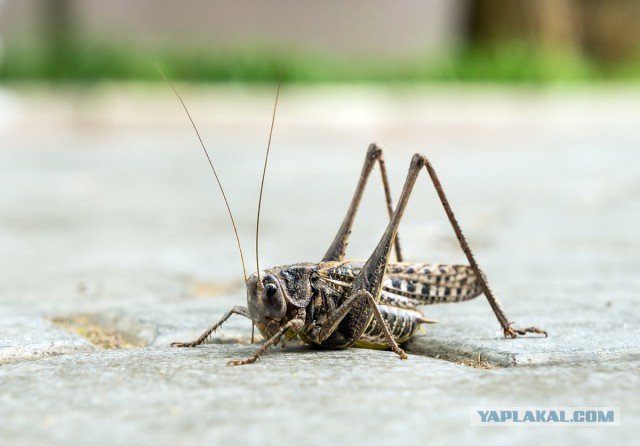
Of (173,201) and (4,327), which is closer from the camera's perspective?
(4,327)

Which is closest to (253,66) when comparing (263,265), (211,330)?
(263,265)

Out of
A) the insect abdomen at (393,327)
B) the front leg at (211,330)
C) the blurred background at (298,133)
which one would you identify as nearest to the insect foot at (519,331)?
the insect abdomen at (393,327)

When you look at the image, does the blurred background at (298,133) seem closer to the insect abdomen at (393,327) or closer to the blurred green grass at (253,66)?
the blurred green grass at (253,66)

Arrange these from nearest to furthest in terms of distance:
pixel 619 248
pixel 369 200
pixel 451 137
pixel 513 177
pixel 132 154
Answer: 1. pixel 619 248
2. pixel 369 200
3. pixel 513 177
4. pixel 132 154
5. pixel 451 137

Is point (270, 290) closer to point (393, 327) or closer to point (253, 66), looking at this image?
point (393, 327)

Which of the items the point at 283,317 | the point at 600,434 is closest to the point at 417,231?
the point at 283,317

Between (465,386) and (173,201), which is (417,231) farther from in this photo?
(465,386)

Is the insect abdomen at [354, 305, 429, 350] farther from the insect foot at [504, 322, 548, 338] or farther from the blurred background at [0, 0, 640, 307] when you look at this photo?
the blurred background at [0, 0, 640, 307]
